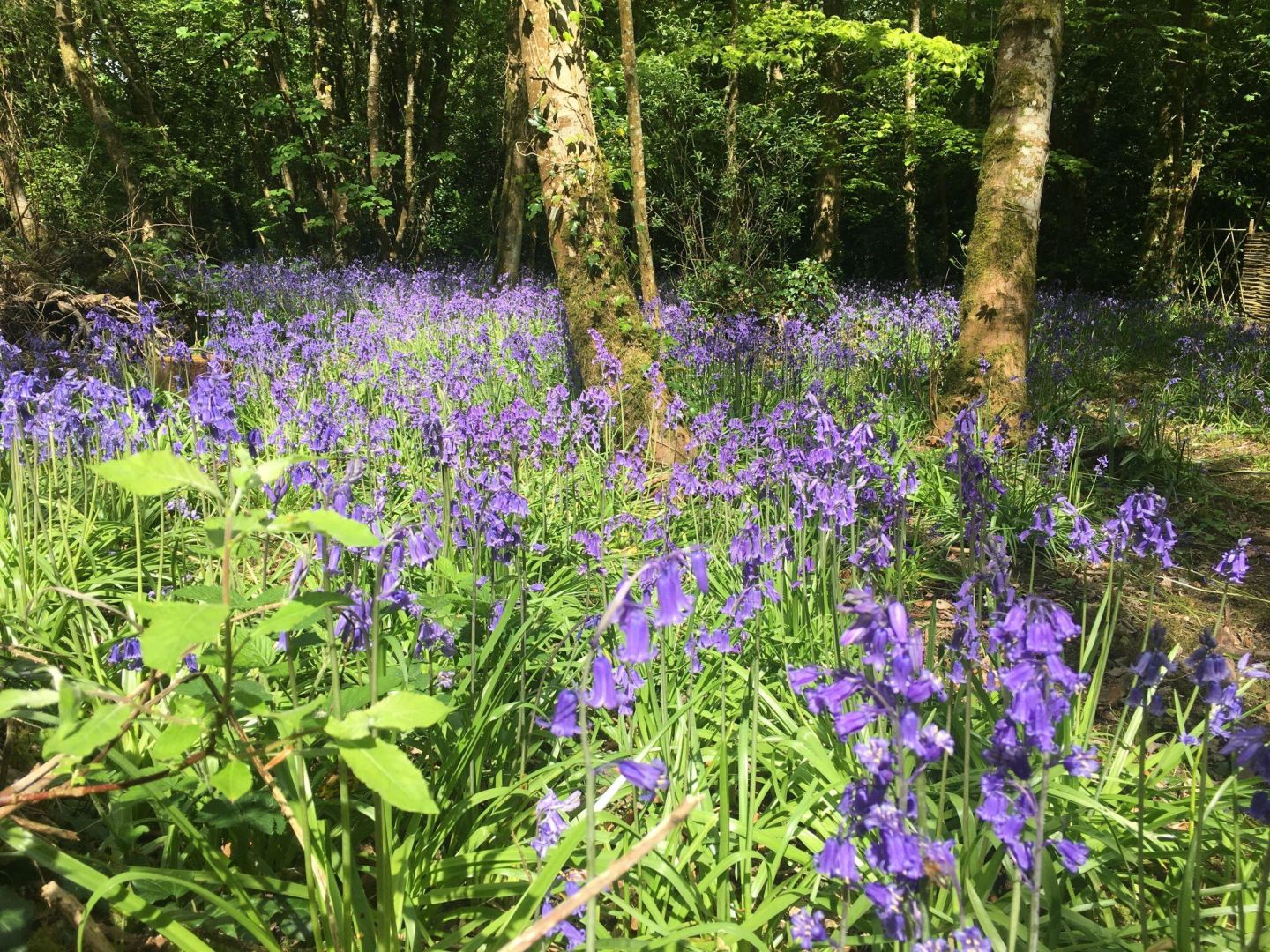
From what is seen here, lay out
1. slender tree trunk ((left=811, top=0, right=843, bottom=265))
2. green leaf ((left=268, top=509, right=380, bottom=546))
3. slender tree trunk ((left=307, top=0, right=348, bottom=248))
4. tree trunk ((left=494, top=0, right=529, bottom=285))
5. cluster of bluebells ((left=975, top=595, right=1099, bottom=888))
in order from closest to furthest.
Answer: green leaf ((left=268, top=509, right=380, bottom=546)), cluster of bluebells ((left=975, top=595, right=1099, bottom=888)), tree trunk ((left=494, top=0, right=529, bottom=285)), slender tree trunk ((left=811, top=0, right=843, bottom=265)), slender tree trunk ((left=307, top=0, right=348, bottom=248))

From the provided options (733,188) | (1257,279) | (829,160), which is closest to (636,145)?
(733,188)

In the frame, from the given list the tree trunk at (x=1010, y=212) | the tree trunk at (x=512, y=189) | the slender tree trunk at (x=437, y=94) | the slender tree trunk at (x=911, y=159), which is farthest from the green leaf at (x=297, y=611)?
the slender tree trunk at (x=437, y=94)

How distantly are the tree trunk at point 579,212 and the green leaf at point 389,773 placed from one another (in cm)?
342

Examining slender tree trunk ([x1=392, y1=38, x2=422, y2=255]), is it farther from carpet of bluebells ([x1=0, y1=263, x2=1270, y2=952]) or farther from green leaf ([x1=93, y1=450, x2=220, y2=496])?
green leaf ([x1=93, y1=450, x2=220, y2=496])

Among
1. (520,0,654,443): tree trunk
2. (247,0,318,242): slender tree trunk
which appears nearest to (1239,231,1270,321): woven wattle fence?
(520,0,654,443): tree trunk

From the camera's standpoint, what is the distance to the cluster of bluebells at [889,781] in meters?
0.93

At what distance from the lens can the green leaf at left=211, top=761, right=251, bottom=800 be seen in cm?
95

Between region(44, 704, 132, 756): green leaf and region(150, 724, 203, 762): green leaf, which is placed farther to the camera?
region(150, 724, 203, 762): green leaf

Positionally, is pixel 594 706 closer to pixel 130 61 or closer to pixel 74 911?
pixel 74 911

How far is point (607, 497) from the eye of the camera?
3.99 metres

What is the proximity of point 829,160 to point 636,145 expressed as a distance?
757 cm

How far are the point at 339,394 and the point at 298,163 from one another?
14306 mm

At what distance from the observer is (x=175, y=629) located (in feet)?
3.00

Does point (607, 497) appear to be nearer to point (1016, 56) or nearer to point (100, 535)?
point (100, 535)
